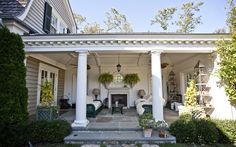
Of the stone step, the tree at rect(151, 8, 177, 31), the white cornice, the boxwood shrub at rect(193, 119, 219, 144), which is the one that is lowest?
the stone step

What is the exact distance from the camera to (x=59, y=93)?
36.6 feet

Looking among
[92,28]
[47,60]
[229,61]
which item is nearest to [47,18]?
[47,60]

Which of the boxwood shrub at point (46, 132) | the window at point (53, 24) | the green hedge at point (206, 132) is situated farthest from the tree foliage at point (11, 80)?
the green hedge at point (206, 132)

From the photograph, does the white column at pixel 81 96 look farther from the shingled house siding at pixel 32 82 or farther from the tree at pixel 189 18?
the tree at pixel 189 18

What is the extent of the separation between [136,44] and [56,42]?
2960mm

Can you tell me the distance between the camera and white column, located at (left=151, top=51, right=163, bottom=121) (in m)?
6.00

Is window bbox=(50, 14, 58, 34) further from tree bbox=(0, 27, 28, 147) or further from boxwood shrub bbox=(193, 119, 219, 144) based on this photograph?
boxwood shrub bbox=(193, 119, 219, 144)

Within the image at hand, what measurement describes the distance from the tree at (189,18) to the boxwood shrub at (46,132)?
60.6ft

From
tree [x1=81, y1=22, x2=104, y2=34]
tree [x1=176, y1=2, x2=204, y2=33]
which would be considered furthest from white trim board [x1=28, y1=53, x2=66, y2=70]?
tree [x1=176, y1=2, x2=204, y2=33]

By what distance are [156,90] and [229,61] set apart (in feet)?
8.40

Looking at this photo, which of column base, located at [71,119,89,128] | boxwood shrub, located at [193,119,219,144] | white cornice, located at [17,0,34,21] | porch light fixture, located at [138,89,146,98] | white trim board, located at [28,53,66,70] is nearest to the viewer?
boxwood shrub, located at [193,119,219,144]

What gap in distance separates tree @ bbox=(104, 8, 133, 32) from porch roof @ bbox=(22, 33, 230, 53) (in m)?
15.7

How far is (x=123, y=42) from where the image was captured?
20.4 ft

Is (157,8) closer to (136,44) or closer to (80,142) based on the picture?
(136,44)
